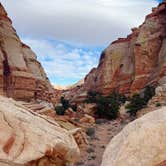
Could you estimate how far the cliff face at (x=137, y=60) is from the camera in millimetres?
53812

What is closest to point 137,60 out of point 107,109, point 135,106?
point 135,106

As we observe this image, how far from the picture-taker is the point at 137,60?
56.6 metres

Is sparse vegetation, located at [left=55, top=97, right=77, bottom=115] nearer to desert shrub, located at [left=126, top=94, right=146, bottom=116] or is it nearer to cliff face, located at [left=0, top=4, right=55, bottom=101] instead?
cliff face, located at [left=0, top=4, right=55, bottom=101]

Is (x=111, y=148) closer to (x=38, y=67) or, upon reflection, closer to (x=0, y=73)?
(x=0, y=73)

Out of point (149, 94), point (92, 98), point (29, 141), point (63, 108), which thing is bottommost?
point (29, 141)

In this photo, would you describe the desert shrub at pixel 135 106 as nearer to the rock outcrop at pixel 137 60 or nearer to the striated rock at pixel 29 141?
the rock outcrop at pixel 137 60

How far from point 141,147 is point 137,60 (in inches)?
2056

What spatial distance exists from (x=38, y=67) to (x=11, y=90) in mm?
10364

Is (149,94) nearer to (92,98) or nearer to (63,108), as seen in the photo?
(63,108)

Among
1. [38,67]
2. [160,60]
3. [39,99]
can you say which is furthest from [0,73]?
[160,60]

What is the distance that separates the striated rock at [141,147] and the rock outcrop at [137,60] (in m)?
42.1

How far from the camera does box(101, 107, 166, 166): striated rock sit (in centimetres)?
489

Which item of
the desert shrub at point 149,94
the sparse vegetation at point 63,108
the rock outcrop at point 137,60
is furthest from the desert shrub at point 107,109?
the rock outcrop at point 137,60

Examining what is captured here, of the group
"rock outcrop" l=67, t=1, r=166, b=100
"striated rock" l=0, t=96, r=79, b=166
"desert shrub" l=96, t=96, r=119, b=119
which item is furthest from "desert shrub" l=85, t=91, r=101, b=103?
"striated rock" l=0, t=96, r=79, b=166
